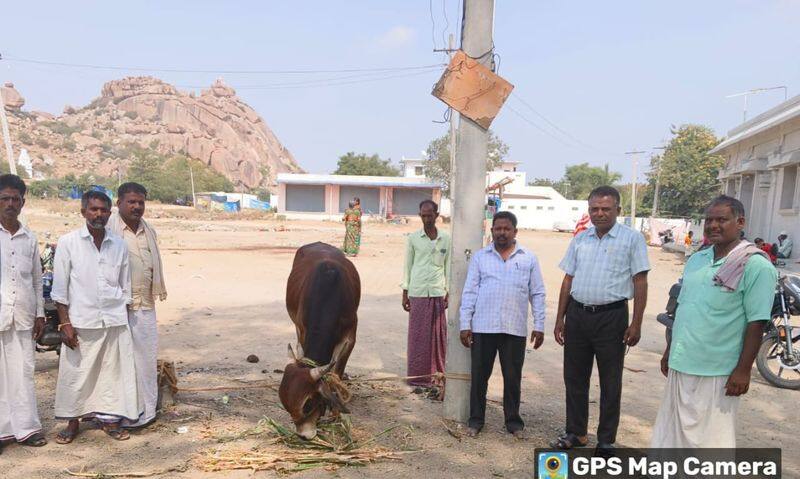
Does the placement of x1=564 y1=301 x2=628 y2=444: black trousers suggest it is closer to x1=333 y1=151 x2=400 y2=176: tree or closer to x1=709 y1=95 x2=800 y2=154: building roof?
x1=709 y1=95 x2=800 y2=154: building roof

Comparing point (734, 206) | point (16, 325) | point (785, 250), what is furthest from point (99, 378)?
point (785, 250)

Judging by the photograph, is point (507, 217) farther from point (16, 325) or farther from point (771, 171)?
point (771, 171)

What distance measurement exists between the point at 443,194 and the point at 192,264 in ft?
111

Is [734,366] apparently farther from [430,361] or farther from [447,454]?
[430,361]

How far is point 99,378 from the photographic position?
3.98m

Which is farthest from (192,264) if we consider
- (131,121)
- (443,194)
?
(131,121)

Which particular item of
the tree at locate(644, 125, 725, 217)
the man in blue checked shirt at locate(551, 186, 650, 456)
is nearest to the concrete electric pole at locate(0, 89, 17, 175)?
the man in blue checked shirt at locate(551, 186, 650, 456)

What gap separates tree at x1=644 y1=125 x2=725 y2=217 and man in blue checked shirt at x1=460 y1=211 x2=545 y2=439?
116ft

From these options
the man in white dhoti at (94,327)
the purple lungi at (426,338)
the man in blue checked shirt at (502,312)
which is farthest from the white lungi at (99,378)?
the man in blue checked shirt at (502,312)

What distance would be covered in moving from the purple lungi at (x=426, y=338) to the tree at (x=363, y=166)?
55172 mm

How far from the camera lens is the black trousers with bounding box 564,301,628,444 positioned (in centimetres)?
366

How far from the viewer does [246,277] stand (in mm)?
12367

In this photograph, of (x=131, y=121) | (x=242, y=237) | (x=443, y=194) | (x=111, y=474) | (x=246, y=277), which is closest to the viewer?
(x=111, y=474)

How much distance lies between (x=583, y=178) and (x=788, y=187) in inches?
2446
